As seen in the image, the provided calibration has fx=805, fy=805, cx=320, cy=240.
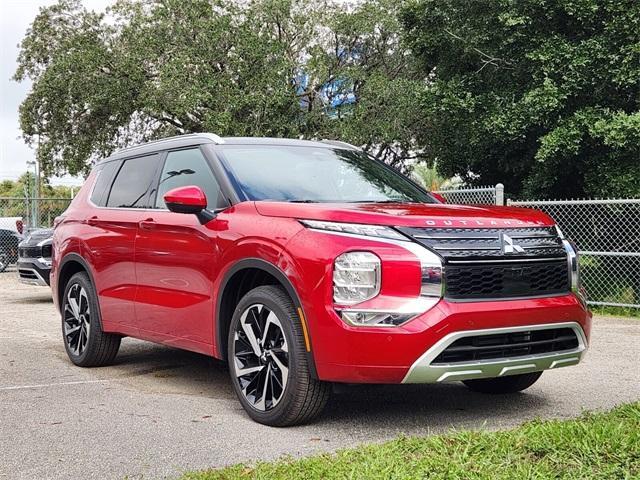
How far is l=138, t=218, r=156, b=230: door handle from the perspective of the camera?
609 centimetres

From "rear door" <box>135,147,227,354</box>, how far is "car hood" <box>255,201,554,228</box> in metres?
0.62

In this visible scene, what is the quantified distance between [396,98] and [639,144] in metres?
14.3

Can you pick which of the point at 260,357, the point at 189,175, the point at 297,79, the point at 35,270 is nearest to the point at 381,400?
the point at 260,357

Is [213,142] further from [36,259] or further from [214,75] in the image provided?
[214,75]

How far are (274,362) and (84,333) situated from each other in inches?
115

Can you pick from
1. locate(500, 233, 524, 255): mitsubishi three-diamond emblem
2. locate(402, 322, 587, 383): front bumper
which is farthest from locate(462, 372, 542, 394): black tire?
locate(500, 233, 524, 255): mitsubishi three-diamond emblem

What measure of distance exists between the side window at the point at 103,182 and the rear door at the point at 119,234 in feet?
0.03

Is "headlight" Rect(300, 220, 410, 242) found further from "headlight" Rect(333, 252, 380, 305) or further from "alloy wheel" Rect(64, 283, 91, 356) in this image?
"alloy wheel" Rect(64, 283, 91, 356)

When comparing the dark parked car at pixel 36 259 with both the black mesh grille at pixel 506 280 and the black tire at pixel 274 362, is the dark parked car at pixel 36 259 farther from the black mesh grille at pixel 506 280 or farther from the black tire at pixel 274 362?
the black mesh grille at pixel 506 280

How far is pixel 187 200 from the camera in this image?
5.37 m

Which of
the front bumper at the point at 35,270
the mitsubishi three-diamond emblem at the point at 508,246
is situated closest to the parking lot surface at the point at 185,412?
the mitsubishi three-diamond emblem at the point at 508,246

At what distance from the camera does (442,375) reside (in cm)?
447

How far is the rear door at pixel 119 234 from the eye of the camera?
6.41 m

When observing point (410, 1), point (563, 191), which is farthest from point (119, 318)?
point (410, 1)
